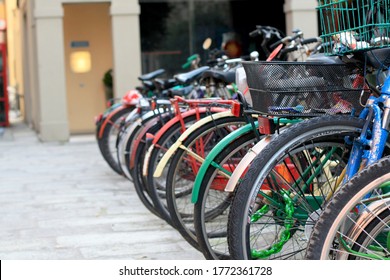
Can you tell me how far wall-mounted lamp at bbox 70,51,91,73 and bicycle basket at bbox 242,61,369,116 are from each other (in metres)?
14.1

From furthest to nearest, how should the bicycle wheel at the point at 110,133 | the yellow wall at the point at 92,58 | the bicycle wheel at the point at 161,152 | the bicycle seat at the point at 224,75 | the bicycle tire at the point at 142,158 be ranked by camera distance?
the yellow wall at the point at 92,58, the bicycle wheel at the point at 110,133, the bicycle tire at the point at 142,158, the bicycle seat at the point at 224,75, the bicycle wheel at the point at 161,152

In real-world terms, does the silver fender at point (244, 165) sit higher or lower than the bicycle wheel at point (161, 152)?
higher

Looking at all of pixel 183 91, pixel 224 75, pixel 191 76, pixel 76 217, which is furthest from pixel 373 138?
pixel 183 91

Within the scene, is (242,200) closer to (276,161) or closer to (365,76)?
(276,161)

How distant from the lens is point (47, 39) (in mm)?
15039

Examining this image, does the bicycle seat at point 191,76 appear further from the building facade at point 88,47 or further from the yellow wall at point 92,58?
the yellow wall at point 92,58

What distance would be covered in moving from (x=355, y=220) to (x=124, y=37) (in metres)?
12.2

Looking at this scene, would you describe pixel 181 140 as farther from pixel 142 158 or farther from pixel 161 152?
pixel 142 158

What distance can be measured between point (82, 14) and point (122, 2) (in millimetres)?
2732

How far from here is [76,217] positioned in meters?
6.94

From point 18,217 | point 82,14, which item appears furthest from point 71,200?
point 82,14

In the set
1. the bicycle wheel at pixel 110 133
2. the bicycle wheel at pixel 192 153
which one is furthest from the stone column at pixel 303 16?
the bicycle wheel at pixel 192 153

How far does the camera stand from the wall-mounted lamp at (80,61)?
1756 cm

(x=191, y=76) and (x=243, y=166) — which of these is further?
(x=191, y=76)
